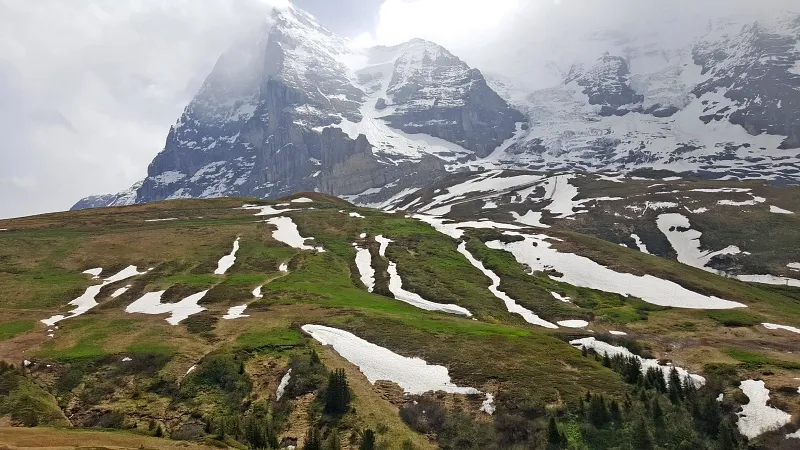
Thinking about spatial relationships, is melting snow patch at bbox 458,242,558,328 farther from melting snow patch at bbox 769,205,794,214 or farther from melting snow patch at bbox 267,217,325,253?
melting snow patch at bbox 769,205,794,214

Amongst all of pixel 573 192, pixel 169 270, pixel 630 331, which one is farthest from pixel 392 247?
pixel 573 192

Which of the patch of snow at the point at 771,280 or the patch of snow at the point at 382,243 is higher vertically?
the patch of snow at the point at 382,243

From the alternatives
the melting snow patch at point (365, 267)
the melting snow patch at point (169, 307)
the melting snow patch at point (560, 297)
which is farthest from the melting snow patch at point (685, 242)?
the melting snow patch at point (169, 307)

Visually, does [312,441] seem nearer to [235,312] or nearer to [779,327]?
[235,312]

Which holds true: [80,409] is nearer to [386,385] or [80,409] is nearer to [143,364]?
[143,364]

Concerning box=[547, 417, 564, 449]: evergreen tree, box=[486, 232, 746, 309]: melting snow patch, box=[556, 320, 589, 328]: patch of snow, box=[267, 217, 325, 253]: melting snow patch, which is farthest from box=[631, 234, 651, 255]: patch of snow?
box=[547, 417, 564, 449]: evergreen tree

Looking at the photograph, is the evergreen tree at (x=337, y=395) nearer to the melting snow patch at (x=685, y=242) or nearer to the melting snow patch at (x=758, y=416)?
the melting snow patch at (x=758, y=416)

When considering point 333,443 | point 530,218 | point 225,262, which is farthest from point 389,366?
point 530,218
